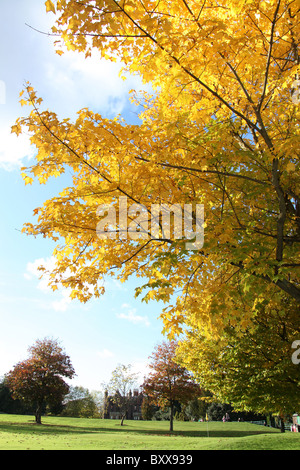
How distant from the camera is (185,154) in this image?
5652 millimetres

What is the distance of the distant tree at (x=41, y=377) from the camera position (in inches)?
1186

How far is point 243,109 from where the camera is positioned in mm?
7027

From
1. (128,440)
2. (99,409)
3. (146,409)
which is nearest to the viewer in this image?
(128,440)

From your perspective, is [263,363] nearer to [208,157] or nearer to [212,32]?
[208,157]

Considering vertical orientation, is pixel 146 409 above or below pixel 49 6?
below

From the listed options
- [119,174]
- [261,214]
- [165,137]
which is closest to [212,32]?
[165,137]

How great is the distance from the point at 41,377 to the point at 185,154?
31769 millimetres

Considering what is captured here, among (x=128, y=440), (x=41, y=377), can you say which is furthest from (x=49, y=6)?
(x=41, y=377)

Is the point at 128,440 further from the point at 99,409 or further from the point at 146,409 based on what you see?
the point at 99,409

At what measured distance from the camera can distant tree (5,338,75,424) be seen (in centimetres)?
3012

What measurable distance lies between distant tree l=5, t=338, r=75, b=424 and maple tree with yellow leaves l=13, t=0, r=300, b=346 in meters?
28.4

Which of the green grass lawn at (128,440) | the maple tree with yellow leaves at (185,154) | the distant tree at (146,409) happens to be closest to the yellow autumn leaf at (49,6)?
the maple tree with yellow leaves at (185,154)

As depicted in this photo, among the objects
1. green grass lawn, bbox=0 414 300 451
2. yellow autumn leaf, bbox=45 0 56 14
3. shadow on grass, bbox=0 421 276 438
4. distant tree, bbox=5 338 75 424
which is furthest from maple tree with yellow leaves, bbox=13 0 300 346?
distant tree, bbox=5 338 75 424

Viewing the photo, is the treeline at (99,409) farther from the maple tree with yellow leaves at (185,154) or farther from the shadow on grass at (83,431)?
the maple tree with yellow leaves at (185,154)
